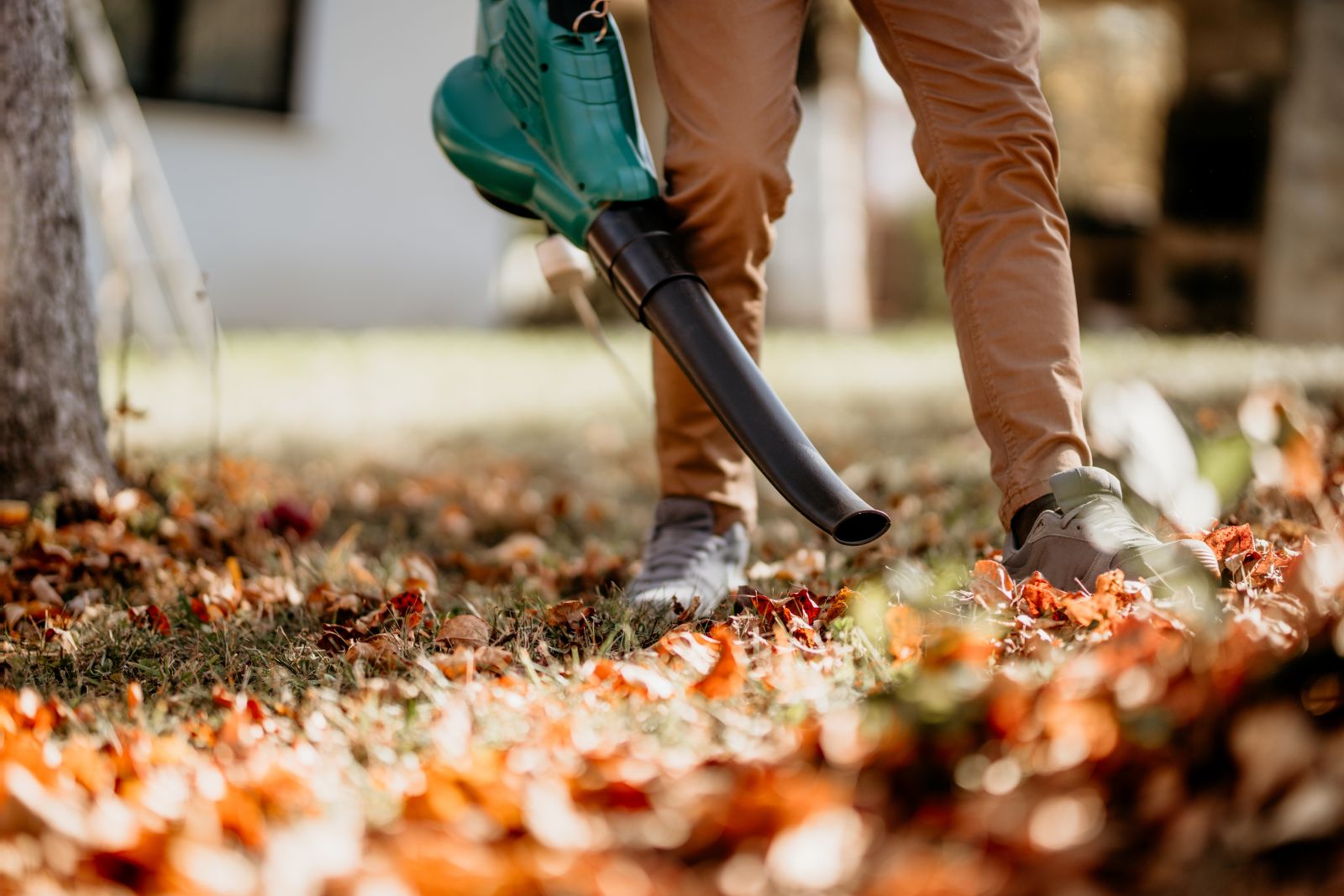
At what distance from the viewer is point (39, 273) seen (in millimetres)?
2205

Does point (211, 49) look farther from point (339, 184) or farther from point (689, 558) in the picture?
point (689, 558)

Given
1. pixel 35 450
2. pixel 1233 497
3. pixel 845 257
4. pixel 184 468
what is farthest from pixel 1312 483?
pixel 845 257

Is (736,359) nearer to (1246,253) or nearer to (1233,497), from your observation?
(1233,497)

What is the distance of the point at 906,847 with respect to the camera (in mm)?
859

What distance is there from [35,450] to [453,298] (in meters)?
5.44

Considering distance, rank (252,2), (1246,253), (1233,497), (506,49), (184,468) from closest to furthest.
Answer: (506,49) < (1233,497) < (184,468) < (252,2) < (1246,253)

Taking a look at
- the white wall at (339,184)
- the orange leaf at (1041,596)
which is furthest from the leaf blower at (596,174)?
the white wall at (339,184)

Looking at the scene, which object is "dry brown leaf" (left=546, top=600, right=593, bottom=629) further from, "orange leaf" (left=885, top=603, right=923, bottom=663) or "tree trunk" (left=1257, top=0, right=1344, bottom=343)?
"tree trunk" (left=1257, top=0, right=1344, bottom=343)

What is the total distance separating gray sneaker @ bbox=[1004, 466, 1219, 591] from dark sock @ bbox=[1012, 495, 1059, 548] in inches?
0.7

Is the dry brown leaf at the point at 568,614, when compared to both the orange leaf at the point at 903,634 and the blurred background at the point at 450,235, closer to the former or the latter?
the orange leaf at the point at 903,634

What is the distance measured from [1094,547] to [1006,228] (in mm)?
470

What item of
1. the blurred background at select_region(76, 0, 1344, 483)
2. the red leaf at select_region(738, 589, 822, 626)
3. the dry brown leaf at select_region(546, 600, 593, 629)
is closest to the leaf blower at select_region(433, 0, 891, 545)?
the red leaf at select_region(738, 589, 822, 626)

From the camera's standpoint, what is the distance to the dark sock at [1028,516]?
1.63 m

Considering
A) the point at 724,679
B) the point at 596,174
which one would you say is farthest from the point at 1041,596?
the point at 596,174
